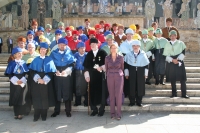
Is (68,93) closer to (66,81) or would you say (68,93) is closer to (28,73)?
(66,81)

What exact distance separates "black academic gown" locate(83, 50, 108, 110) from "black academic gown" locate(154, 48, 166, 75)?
7.70 feet

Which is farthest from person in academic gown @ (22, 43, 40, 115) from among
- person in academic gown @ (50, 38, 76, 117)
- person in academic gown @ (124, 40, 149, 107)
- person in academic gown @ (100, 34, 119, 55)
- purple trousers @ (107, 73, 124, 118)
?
person in academic gown @ (124, 40, 149, 107)

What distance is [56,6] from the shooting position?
18.6 meters

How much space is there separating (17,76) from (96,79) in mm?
2168

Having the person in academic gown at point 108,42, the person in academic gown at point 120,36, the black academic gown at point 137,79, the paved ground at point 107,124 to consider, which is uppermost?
the person in academic gown at point 120,36

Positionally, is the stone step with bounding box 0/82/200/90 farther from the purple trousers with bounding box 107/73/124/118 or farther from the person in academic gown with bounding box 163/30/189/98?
the purple trousers with bounding box 107/73/124/118

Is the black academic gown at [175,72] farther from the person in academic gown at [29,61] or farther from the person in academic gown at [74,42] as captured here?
the person in academic gown at [29,61]

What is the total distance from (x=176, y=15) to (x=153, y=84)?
41.8 feet

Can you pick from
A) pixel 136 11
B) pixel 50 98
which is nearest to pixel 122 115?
pixel 50 98

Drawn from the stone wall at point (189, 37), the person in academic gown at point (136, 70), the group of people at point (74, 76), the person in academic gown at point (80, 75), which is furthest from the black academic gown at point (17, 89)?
the stone wall at point (189, 37)

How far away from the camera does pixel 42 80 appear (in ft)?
19.0

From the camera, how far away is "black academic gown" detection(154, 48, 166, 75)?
7540 mm

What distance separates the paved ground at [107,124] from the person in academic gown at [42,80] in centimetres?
45

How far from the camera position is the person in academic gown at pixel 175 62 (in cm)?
702
